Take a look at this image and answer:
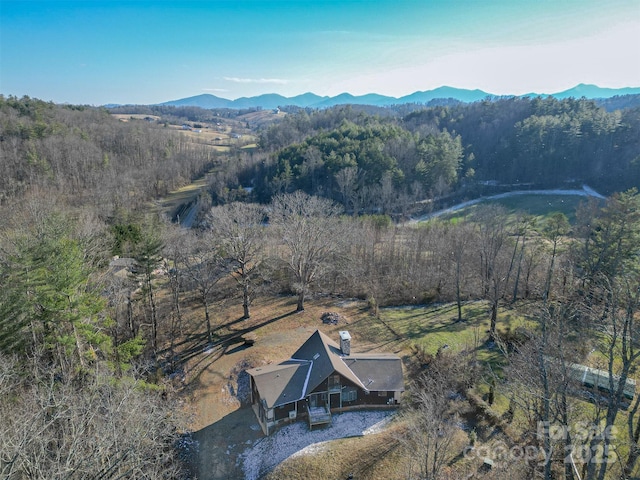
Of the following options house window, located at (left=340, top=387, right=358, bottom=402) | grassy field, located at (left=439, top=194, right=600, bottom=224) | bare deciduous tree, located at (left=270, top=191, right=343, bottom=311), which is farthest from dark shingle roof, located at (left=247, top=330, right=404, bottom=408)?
grassy field, located at (left=439, top=194, right=600, bottom=224)

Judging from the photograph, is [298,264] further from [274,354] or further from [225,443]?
[225,443]

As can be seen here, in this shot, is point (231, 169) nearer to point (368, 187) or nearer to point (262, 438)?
point (368, 187)

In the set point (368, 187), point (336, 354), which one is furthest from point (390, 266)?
point (368, 187)

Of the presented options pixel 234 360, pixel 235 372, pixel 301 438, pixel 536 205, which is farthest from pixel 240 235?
pixel 536 205

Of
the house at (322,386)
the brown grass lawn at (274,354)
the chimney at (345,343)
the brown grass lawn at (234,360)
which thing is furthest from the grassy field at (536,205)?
the house at (322,386)

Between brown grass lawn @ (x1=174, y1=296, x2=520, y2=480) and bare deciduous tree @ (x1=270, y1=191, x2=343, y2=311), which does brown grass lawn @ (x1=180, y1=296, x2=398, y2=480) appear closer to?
brown grass lawn @ (x1=174, y1=296, x2=520, y2=480)

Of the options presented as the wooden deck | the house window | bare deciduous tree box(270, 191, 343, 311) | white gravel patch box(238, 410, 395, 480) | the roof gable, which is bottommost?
white gravel patch box(238, 410, 395, 480)
